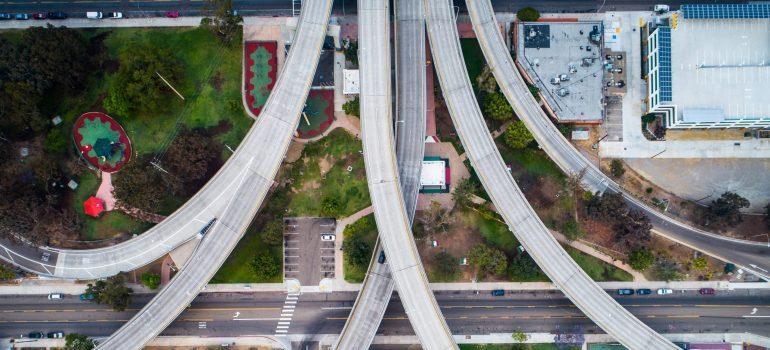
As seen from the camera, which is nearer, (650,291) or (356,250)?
(356,250)

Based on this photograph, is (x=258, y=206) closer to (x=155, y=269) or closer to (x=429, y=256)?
(x=155, y=269)

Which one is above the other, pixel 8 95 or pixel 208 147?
pixel 8 95

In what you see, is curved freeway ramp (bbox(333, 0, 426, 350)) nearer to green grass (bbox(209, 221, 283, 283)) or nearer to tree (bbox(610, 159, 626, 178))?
green grass (bbox(209, 221, 283, 283))

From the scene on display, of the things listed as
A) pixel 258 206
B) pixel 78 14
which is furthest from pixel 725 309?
pixel 78 14

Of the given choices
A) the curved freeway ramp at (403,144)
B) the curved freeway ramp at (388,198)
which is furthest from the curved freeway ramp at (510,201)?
the curved freeway ramp at (388,198)

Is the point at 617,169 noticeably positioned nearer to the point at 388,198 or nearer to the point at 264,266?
the point at 388,198

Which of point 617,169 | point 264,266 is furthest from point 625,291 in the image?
point 264,266
